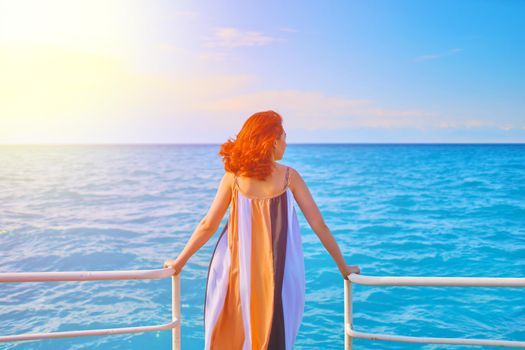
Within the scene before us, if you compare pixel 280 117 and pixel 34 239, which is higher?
pixel 280 117

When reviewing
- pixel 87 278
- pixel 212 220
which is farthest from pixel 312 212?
pixel 87 278

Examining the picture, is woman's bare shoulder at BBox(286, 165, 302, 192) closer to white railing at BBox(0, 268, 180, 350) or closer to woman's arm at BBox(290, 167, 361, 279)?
woman's arm at BBox(290, 167, 361, 279)

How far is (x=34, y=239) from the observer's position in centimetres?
1356

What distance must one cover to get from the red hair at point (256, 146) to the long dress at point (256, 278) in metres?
0.10

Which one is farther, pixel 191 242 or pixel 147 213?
pixel 147 213

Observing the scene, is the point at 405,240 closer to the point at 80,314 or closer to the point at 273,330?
the point at 80,314

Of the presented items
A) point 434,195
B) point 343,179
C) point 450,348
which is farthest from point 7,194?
point 450,348

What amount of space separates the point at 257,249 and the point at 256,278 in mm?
121

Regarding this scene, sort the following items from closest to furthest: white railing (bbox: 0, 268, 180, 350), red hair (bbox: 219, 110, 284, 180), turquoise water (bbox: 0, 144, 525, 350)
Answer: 1. white railing (bbox: 0, 268, 180, 350)
2. red hair (bbox: 219, 110, 284, 180)
3. turquoise water (bbox: 0, 144, 525, 350)

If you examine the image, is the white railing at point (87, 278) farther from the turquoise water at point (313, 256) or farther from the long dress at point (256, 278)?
the turquoise water at point (313, 256)

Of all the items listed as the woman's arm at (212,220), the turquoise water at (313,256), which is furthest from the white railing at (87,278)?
the turquoise water at (313,256)

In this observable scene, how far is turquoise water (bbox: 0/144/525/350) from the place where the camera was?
7.24m

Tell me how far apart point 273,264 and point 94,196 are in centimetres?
2310

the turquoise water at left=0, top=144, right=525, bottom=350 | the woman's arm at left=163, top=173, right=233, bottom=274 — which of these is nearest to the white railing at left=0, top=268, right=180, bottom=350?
the woman's arm at left=163, top=173, right=233, bottom=274
